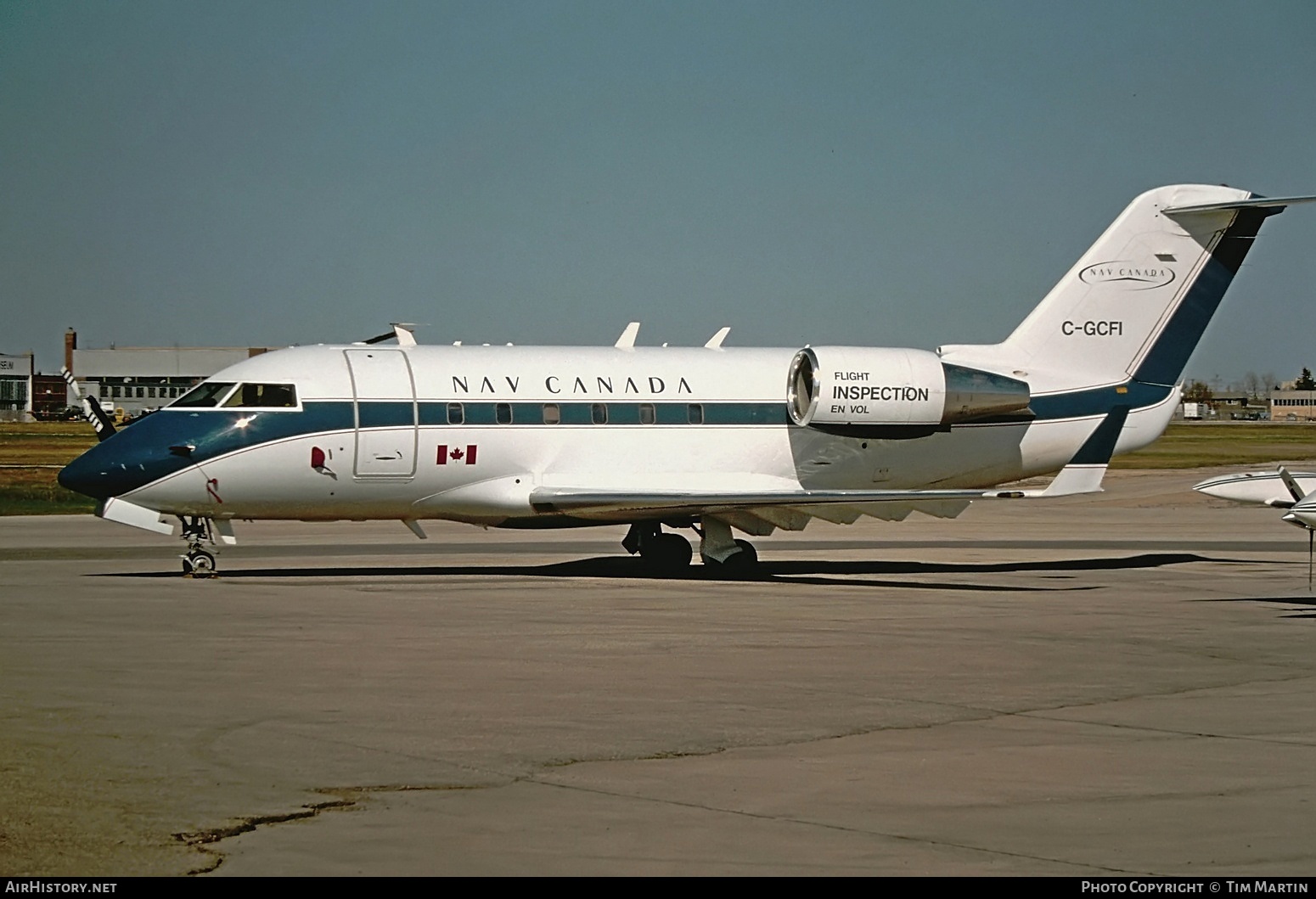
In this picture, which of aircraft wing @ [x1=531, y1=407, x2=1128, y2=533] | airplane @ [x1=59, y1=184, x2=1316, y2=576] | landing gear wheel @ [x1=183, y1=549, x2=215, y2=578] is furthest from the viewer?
landing gear wheel @ [x1=183, y1=549, x2=215, y2=578]

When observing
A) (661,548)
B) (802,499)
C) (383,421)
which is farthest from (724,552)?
(383,421)

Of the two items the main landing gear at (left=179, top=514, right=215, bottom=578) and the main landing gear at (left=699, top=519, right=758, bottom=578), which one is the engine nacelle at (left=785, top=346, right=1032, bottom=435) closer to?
the main landing gear at (left=699, top=519, right=758, bottom=578)

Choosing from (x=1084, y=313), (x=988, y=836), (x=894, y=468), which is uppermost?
(x=1084, y=313)

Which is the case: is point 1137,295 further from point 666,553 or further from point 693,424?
point 666,553

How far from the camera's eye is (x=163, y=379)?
13288cm

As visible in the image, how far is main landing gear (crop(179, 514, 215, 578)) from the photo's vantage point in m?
22.4

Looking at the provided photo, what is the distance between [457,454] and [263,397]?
305 centimetres

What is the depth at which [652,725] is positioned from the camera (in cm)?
1123

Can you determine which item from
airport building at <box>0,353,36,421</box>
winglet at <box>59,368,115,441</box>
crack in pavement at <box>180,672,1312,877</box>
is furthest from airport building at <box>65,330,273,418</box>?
crack in pavement at <box>180,672,1312,877</box>

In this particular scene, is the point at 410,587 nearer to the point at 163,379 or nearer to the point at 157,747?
the point at 157,747

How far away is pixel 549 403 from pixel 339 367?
10.9 ft

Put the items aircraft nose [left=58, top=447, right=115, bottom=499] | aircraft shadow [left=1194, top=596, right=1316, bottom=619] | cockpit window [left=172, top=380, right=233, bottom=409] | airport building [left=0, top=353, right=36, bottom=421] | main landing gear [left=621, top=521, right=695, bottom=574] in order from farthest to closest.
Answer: airport building [left=0, top=353, right=36, bottom=421]
main landing gear [left=621, top=521, right=695, bottom=574]
cockpit window [left=172, top=380, right=233, bottom=409]
aircraft nose [left=58, top=447, right=115, bottom=499]
aircraft shadow [left=1194, top=596, right=1316, bottom=619]

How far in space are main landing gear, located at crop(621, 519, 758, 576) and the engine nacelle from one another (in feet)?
7.61
